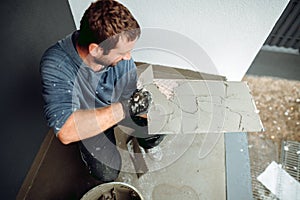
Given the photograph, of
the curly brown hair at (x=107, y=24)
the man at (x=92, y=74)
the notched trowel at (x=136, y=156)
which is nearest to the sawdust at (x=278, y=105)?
the notched trowel at (x=136, y=156)

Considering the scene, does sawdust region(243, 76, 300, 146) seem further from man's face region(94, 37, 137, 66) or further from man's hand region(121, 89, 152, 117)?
man's face region(94, 37, 137, 66)

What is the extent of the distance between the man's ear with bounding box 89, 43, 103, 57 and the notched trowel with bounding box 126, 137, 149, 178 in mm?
Result: 515

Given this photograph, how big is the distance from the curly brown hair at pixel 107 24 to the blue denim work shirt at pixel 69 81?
0.36ft

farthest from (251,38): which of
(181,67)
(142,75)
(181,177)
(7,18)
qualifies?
(7,18)

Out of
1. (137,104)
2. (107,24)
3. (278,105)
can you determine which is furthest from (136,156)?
(278,105)

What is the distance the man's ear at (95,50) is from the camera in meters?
0.95

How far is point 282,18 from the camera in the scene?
172 centimetres

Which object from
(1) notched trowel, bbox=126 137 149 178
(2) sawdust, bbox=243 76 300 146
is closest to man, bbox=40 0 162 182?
(1) notched trowel, bbox=126 137 149 178

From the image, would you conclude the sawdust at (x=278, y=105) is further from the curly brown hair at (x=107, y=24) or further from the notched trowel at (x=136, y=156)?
the curly brown hair at (x=107, y=24)

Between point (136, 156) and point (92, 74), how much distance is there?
18.4 inches

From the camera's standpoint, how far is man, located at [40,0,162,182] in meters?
0.92

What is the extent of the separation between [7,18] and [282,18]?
1.45 metres

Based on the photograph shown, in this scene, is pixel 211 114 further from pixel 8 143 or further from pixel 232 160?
pixel 8 143

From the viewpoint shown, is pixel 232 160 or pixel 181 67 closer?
pixel 232 160
